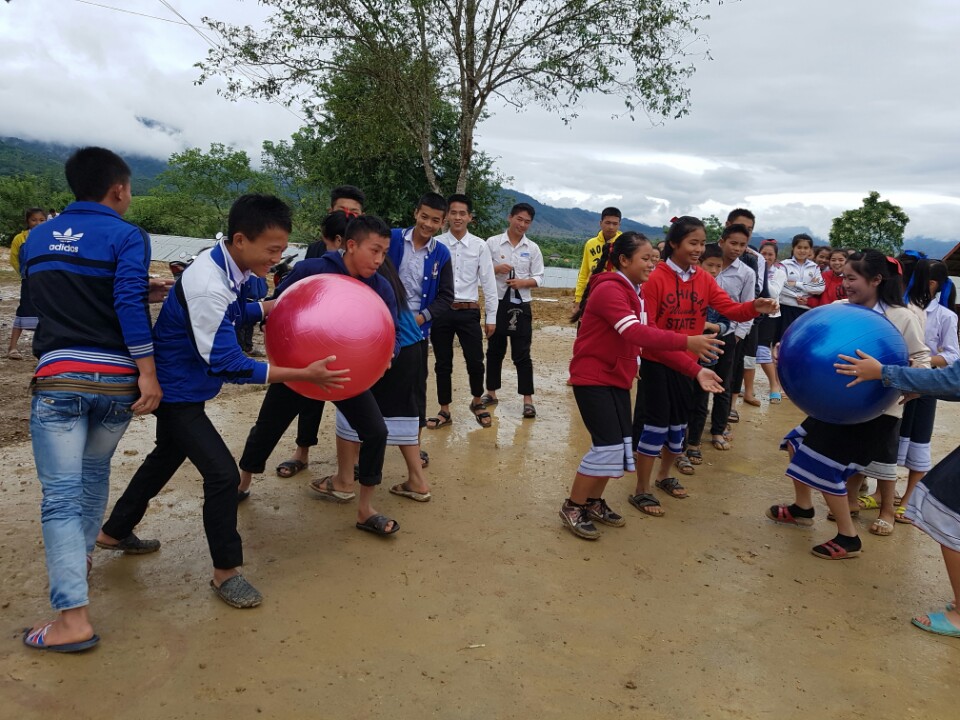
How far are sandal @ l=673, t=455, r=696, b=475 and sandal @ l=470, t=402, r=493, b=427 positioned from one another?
1.80 m

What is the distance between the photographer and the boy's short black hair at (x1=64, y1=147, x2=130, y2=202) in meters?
2.80

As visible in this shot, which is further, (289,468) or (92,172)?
(289,468)

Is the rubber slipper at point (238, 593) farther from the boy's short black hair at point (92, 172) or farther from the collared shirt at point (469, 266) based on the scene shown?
the collared shirt at point (469, 266)

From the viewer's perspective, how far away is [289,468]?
4.79 metres

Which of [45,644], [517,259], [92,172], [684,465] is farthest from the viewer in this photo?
[517,259]

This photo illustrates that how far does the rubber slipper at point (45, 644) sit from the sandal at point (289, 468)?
81.2 inches

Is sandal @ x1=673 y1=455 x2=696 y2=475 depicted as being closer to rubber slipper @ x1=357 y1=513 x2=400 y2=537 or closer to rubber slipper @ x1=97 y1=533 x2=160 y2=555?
rubber slipper @ x1=357 y1=513 x2=400 y2=537

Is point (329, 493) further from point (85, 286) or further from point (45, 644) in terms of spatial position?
point (85, 286)

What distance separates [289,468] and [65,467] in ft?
6.84

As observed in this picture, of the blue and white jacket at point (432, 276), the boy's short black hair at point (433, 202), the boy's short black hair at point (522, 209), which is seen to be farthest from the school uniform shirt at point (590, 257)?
the boy's short black hair at point (433, 202)

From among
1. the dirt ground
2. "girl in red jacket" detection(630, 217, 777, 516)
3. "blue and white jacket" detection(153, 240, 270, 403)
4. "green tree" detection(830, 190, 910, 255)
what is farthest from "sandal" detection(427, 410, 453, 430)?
"green tree" detection(830, 190, 910, 255)

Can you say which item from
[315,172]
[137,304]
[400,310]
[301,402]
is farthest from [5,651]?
[315,172]

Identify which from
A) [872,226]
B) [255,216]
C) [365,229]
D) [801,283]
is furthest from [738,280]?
[872,226]

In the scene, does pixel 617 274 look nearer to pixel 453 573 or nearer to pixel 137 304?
pixel 453 573
